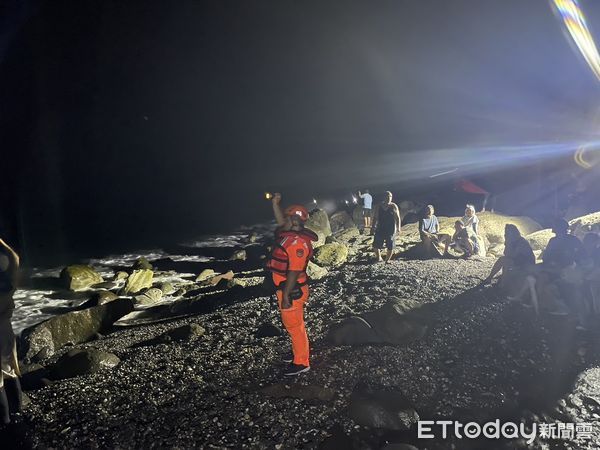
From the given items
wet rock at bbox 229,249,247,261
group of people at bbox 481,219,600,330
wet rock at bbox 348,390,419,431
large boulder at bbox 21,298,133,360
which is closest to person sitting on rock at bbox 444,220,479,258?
group of people at bbox 481,219,600,330

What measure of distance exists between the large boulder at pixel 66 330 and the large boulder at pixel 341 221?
14896 mm

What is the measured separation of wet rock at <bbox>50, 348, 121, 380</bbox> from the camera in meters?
5.80

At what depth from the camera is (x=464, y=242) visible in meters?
11.9

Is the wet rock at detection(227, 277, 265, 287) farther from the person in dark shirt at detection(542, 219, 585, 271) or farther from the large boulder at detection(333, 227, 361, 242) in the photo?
the person in dark shirt at detection(542, 219, 585, 271)

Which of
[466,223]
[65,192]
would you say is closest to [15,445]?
[466,223]

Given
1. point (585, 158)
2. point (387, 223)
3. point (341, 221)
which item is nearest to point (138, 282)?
point (387, 223)

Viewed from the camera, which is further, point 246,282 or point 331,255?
point 331,255

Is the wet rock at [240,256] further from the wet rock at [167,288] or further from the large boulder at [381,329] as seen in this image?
the large boulder at [381,329]

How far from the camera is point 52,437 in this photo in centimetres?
441

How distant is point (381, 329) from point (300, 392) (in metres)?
2.25

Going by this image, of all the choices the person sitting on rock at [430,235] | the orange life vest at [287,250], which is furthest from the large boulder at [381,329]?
the person sitting on rock at [430,235]

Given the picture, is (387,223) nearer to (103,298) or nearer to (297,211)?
(297,211)

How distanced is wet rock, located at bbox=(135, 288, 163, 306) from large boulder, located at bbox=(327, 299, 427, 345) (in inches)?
267

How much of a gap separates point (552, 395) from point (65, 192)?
67400 millimetres
